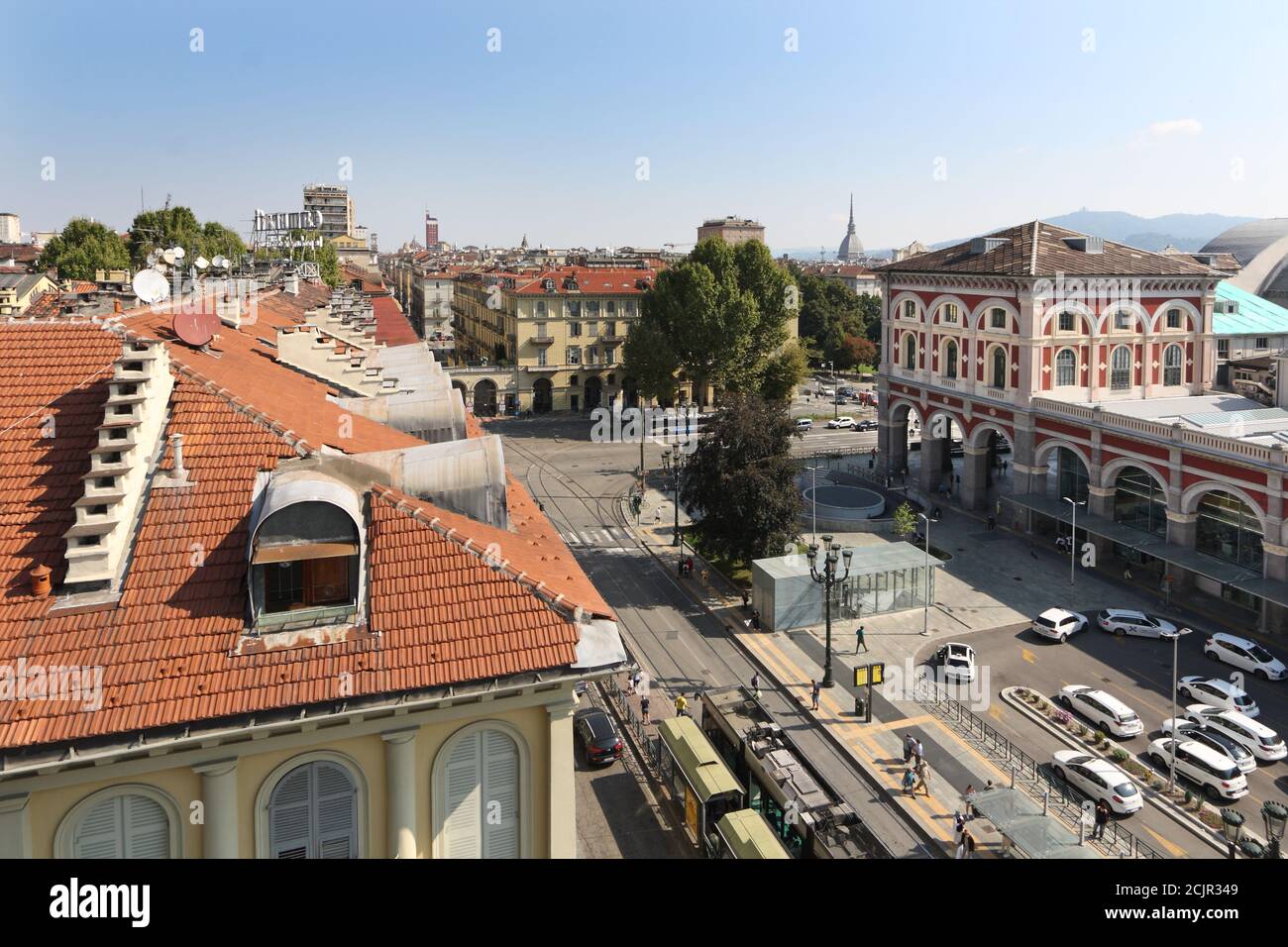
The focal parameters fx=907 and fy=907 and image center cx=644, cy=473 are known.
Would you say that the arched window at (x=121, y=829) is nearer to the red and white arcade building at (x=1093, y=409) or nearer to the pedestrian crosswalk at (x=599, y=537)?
the pedestrian crosswalk at (x=599, y=537)

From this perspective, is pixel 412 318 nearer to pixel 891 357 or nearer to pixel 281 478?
pixel 891 357

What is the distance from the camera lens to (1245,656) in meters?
31.1

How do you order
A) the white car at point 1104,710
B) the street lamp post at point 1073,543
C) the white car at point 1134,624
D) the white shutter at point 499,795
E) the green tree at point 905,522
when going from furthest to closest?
the green tree at point 905,522 → the street lamp post at point 1073,543 → the white car at point 1134,624 → the white car at point 1104,710 → the white shutter at point 499,795

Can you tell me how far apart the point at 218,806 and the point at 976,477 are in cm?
4789

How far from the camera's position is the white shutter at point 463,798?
1154cm

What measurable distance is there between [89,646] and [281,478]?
303 centimetres

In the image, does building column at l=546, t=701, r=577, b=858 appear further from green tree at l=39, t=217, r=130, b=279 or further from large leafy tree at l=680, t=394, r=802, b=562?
green tree at l=39, t=217, r=130, b=279

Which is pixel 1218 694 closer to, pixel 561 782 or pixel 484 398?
pixel 561 782

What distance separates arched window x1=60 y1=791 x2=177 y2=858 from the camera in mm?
10125

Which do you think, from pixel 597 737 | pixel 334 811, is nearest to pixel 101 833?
pixel 334 811

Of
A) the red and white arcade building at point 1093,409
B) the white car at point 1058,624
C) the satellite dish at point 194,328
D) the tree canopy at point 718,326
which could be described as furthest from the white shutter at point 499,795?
the tree canopy at point 718,326

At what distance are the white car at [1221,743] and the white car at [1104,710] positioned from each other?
1.03m

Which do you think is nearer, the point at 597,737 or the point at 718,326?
the point at 597,737
